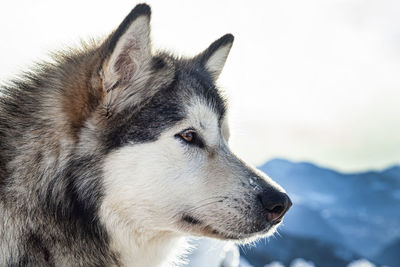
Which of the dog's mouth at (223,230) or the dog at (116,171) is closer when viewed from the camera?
the dog at (116,171)

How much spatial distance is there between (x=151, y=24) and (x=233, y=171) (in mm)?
1112

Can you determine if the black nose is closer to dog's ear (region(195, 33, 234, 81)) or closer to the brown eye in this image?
the brown eye

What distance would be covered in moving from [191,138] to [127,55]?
0.69 meters

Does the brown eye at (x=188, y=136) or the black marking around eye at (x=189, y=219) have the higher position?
the brown eye at (x=188, y=136)

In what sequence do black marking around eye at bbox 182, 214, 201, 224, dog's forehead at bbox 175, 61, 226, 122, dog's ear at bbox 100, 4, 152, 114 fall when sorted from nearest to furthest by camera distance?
dog's ear at bbox 100, 4, 152, 114 → black marking around eye at bbox 182, 214, 201, 224 → dog's forehead at bbox 175, 61, 226, 122

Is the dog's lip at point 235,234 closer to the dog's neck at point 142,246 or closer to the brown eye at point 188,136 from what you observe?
the dog's neck at point 142,246

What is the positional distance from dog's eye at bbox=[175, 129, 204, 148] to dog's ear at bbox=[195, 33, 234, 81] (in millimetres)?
936

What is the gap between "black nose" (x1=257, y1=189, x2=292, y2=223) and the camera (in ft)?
10.3

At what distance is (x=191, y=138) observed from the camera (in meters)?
3.23

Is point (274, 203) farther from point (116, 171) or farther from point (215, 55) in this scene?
point (215, 55)

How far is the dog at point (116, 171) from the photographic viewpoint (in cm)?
304

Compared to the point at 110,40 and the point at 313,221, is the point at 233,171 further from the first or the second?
the point at 313,221

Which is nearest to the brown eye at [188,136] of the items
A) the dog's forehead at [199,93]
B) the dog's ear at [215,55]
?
the dog's forehead at [199,93]

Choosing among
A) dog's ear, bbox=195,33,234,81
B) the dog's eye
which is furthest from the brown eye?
dog's ear, bbox=195,33,234,81
